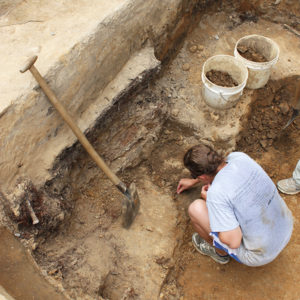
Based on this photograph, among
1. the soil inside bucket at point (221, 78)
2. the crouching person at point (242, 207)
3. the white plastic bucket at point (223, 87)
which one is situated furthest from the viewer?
the soil inside bucket at point (221, 78)

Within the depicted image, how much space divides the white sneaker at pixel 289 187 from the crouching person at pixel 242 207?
993mm

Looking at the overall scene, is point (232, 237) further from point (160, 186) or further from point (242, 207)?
point (160, 186)

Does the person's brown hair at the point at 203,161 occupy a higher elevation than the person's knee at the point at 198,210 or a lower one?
higher

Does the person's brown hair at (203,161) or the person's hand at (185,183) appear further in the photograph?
the person's hand at (185,183)

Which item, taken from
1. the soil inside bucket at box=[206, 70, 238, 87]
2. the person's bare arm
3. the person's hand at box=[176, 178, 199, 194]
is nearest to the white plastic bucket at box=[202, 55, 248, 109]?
the soil inside bucket at box=[206, 70, 238, 87]

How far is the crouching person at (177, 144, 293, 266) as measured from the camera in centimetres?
214

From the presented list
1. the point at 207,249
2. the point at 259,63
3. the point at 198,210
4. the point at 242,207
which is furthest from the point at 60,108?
the point at 259,63

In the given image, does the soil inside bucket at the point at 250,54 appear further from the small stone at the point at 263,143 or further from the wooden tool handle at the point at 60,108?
the wooden tool handle at the point at 60,108

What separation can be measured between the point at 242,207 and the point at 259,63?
1993 mm

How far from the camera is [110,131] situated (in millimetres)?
3107

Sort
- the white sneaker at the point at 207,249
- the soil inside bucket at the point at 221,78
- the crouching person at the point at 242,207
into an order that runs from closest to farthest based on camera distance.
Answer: the crouching person at the point at 242,207
the white sneaker at the point at 207,249
the soil inside bucket at the point at 221,78

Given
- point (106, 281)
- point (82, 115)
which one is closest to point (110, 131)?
point (82, 115)

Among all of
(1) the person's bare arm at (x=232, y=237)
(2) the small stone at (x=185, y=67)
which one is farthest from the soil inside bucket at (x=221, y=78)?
(1) the person's bare arm at (x=232, y=237)

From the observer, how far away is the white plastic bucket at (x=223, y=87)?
3342 millimetres
